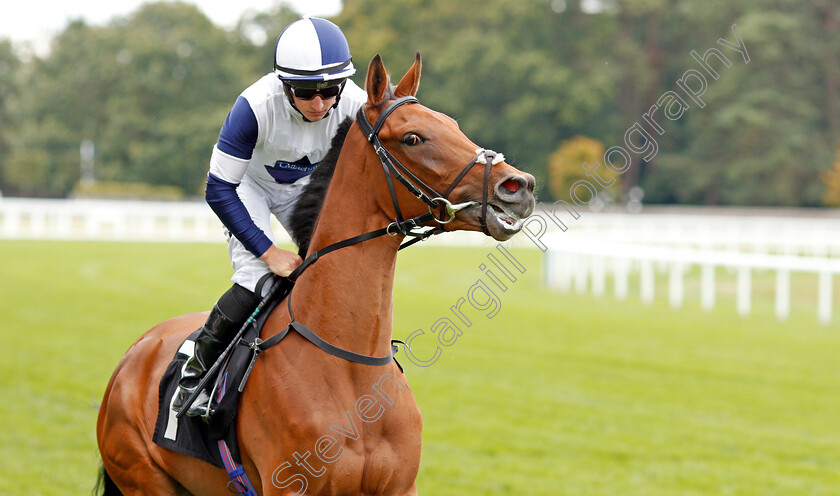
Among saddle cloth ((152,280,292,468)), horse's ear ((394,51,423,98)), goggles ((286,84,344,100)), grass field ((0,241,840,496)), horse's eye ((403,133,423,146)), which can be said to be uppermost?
horse's ear ((394,51,423,98))

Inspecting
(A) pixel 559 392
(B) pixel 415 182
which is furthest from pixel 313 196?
(A) pixel 559 392

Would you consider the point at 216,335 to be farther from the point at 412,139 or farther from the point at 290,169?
the point at 412,139

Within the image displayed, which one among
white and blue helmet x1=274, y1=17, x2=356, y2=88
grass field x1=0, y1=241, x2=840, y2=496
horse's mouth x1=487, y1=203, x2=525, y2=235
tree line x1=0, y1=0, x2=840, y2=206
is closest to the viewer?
horse's mouth x1=487, y1=203, x2=525, y2=235

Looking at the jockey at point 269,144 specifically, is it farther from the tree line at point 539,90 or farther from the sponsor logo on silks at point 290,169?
the tree line at point 539,90

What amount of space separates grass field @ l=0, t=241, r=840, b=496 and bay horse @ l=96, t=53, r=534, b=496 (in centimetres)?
283

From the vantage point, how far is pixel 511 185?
9.92 ft

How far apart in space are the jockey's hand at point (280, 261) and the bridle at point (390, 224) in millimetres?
30

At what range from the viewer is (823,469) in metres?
6.66

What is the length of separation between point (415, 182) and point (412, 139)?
147mm

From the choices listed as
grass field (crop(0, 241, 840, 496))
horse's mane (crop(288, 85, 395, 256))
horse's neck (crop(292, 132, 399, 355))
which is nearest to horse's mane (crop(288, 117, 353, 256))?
horse's mane (crop(288, 85, 395, 256))

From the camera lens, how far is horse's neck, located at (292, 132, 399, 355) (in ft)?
10.7

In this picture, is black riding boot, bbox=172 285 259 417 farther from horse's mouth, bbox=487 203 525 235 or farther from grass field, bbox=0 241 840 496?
grass field, bbox=0 241 840 496

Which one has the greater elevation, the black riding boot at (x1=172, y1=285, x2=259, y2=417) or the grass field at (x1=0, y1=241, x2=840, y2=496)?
the black riding boot at (x1=172, y1=285, x2=259, y2=417)

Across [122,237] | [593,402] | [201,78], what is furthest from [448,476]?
[201,78]
